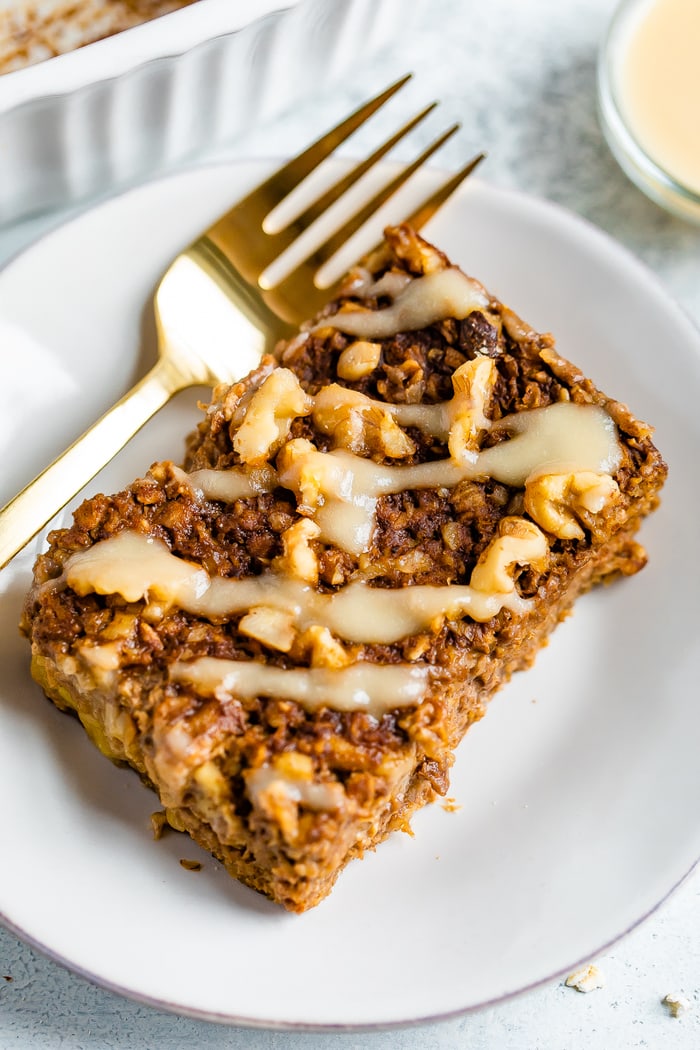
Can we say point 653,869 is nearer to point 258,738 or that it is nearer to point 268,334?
point 258,738

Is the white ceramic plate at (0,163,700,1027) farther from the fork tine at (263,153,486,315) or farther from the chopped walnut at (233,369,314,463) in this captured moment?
the chopped walnut at (233,369,314,463)

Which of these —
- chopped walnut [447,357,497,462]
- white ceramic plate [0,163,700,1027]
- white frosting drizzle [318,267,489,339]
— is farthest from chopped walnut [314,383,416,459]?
white ceramic plate [0,163,700,1027]

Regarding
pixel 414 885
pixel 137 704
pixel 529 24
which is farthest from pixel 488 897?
pixel 529 24

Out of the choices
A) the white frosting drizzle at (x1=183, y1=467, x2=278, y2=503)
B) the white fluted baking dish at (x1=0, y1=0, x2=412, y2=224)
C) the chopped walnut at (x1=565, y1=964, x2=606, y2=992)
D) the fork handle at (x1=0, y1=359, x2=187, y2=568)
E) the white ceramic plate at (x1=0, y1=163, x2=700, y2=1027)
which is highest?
the white fluted baking dish at (x1=0, y1=0, x2=412, y2=224)

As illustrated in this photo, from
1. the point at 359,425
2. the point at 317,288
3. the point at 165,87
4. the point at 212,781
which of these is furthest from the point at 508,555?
the point at 165,87

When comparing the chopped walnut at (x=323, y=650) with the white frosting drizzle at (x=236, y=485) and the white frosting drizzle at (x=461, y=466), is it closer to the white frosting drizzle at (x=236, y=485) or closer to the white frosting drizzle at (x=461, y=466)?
the white frosting drizzle at (x=461, y=466)

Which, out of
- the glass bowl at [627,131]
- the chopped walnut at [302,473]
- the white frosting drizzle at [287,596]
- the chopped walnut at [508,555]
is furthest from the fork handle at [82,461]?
the glass bowl at [627,131]

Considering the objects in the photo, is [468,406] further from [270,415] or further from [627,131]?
[627,131]
